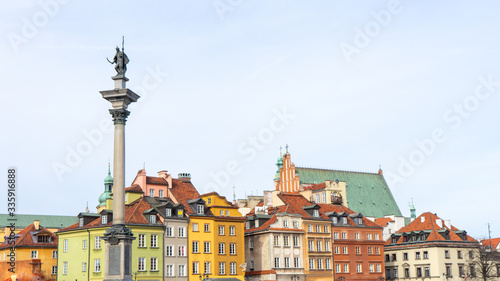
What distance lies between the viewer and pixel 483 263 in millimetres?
107438

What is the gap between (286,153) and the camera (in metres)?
127

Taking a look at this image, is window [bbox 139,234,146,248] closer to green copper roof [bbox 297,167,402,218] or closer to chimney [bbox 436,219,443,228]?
green copper roof [bbox 297,167,402,218]

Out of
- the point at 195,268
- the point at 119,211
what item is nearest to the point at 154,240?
the point at 195,268

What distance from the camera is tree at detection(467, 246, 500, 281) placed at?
4225 inches

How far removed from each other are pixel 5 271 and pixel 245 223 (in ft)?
114

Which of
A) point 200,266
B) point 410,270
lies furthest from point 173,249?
point 410,270

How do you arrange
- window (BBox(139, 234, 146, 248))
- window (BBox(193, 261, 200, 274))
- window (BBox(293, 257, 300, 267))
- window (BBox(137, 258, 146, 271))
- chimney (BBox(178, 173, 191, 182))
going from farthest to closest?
1. chimney (BBox(178, 173, 191, 182))
2. window (BBox(293, 257, 300, 267))
3. window (BBox(193, 261, 200, 274))
4. window (BBox(139, 234, 146, 248))
5. window (BBox(137, 258, 146, 271))

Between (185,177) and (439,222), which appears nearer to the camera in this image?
(185,177)

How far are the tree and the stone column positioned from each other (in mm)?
76798

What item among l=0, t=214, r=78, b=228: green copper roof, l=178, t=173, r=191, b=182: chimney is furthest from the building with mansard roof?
l=0, t=214, r=78, b=228: green copper roof

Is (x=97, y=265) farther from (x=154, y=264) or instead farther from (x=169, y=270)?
(x=169, y=270)

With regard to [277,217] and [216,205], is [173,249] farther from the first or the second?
[277,217]

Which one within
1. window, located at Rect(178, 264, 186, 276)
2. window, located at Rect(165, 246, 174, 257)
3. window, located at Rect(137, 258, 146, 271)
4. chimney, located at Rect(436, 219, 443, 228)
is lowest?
window, located at Rect(178, 264, 186, 276)

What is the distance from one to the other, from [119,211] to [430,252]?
74823 mm
